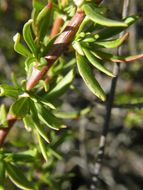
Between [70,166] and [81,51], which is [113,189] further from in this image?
[81,51]

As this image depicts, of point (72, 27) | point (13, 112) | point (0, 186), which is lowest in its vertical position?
point (0, 186)

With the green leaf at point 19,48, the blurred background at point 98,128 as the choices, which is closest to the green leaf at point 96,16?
the green leaf at point 19,48

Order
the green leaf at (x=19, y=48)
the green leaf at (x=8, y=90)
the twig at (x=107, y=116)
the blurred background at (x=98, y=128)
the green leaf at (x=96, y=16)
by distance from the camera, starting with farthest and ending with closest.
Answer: the blurred background at (x=98, y=128) < the twig at (x=107, y=116) < the green leaf at (x=8, y=90) < the green leaf at (x=19, y=48) < the green leaf at (x=96, y=16)

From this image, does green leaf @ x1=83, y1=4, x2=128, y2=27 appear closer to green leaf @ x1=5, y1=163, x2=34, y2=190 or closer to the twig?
the twig

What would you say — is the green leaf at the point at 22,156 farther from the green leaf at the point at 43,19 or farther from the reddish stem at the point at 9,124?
the green leaf at the point at 43,19

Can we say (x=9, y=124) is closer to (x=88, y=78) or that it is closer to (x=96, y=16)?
(x=88, y=78)

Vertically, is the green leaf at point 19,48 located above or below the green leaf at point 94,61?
above

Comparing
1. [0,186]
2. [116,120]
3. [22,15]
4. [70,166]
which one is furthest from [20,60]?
[0,186]
